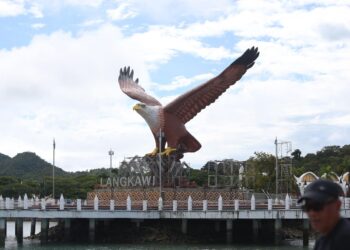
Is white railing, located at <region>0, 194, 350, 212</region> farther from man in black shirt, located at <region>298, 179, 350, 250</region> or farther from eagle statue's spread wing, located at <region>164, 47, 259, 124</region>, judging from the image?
man in black shirt, located at <region>298, 179, 350, 250</region>

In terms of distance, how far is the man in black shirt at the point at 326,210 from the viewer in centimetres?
367

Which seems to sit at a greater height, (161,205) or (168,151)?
(168,151)

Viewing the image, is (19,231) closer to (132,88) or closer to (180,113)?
(180,113)

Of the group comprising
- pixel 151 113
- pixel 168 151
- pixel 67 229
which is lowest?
pixel 67 229

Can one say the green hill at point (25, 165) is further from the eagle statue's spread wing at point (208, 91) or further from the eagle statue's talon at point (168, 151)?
the eagle statue's talon at point (168, 151)

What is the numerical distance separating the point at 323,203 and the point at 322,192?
0.06 metres

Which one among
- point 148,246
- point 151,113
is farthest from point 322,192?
point 151,113

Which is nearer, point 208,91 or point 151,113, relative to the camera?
point 208,91

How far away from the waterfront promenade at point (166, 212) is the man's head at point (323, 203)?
94.0 ft

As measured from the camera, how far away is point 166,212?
33750 millimetres

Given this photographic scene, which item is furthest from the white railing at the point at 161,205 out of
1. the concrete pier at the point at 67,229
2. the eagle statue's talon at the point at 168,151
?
the eagle statue's talon at the point at 168,151

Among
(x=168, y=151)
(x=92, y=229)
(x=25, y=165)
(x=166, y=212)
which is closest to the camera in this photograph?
(x=166, y=212)

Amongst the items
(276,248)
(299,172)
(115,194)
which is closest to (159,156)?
(115,194)

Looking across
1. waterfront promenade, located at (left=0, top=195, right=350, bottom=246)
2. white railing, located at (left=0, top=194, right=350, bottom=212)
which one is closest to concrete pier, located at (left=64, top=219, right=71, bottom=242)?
waterfront promenade, located at (left=0, top=195, right=350, bottom=246)
